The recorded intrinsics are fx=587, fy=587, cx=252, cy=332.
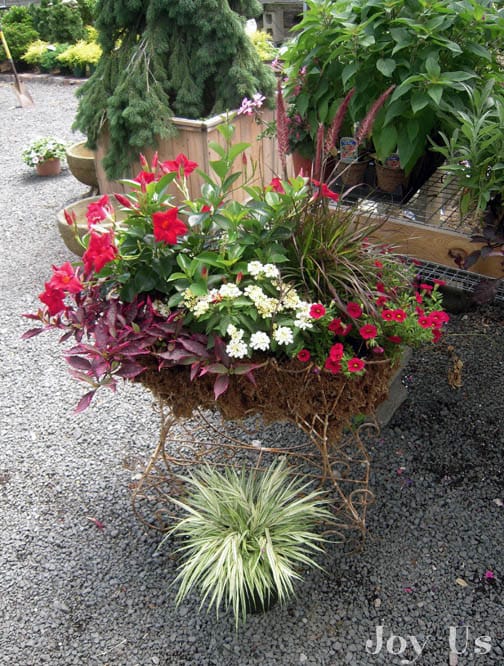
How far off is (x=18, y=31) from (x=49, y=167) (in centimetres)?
549

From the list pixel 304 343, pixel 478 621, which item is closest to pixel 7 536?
pixel 304 343

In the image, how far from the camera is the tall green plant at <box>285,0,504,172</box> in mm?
1834

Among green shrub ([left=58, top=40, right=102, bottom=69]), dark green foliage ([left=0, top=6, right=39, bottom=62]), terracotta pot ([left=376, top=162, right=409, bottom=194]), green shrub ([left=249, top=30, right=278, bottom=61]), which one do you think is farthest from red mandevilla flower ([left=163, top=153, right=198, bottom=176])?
dark green foliage ([left=0, top=6, right=39, bottom=62])

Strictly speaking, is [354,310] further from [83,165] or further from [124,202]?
[83,165]

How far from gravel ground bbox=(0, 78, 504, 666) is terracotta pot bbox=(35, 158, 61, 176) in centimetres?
298

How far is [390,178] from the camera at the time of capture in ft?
7.40

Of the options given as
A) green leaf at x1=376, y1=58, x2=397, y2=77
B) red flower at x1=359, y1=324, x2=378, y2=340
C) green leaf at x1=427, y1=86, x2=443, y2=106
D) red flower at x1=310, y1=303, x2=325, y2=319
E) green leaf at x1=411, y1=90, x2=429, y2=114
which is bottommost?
red flower at x1=359, y1=324, x2=378, y2=340

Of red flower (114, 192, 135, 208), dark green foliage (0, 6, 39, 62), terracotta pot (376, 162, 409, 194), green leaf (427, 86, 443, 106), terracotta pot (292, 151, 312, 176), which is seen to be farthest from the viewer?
dark green foliage (0, 6, 39, 62)

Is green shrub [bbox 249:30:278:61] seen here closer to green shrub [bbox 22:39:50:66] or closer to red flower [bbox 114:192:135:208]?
red flower [bbox 114:192:135:208]

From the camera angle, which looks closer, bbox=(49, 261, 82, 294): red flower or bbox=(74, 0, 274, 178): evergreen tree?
bbox=(49, 261, 82, 294): red flower

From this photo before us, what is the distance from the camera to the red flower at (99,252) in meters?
1.48

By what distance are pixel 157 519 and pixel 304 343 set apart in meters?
0.96

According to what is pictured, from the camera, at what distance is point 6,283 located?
12.5 ft

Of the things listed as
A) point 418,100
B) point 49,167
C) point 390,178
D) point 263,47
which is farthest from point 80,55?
point 418,100
